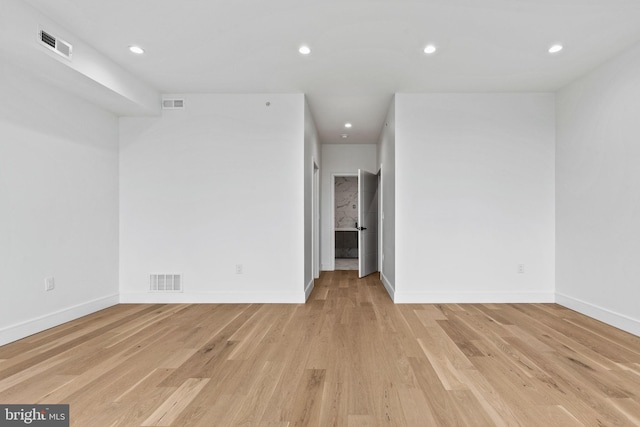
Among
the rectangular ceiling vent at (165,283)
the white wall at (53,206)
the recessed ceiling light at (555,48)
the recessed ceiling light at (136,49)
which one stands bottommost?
the rectangular ceiling vent at (165,283)

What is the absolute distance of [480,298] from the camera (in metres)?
4.03

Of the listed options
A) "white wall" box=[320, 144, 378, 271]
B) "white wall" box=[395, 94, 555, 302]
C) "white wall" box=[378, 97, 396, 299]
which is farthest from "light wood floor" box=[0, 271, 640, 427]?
"white wall" box=[320, 144, 378, 271]

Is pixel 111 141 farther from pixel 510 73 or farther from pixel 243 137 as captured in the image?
pixel 510 73

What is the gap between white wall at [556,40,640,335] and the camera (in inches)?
117

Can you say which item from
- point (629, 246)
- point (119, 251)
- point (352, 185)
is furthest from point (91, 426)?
point (352, 185)

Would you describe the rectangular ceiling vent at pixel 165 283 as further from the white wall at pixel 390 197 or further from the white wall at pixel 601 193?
the white wall at pixel 601 193

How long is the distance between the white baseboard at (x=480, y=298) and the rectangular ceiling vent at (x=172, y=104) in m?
3.66

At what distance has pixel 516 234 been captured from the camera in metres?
4.05

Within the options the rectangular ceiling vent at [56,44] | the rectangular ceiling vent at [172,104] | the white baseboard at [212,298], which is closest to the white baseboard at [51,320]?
the white baseboard at [212,298]

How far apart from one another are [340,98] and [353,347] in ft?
10.1

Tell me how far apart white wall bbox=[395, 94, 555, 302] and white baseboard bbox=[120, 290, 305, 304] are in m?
1.41

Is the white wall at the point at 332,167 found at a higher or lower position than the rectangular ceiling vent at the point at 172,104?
lower

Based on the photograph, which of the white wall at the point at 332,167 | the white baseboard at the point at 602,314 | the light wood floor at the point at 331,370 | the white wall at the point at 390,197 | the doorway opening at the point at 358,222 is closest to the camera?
the light wood floor at the point at 331,370

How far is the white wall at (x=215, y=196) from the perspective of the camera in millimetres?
4086
